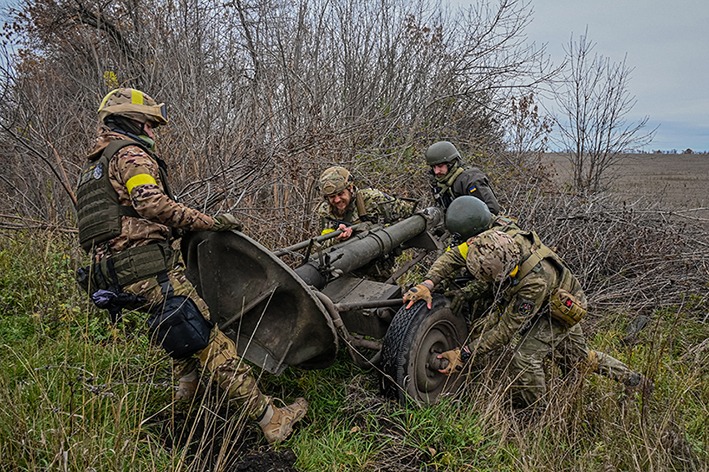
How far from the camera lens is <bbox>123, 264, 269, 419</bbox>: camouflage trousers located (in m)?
2.96

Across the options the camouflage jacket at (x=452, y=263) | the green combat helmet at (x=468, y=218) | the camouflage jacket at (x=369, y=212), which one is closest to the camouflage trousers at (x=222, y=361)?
the camouflage jacket at (x=452, y=263)

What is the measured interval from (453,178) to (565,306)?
2.19 meters

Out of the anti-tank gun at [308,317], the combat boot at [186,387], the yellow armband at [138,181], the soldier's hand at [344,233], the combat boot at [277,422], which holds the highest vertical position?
the yellow armband at [138,181]

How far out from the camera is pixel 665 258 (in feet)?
19.3

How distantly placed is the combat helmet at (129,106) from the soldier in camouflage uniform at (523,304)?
6.50 feet

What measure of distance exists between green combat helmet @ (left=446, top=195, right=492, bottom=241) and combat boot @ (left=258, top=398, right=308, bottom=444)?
1.66 m

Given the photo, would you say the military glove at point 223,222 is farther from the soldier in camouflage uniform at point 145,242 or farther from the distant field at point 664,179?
the distant field at point 664,179

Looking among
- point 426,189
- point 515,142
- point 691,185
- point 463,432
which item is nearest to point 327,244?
point 463,432

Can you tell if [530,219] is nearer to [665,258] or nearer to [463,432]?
[665,258]

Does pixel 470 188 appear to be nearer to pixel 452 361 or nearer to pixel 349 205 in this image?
pixel 349 205

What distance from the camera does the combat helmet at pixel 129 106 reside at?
2988 mm

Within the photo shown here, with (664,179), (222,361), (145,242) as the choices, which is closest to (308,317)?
(222,361)

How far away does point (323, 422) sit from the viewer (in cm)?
340

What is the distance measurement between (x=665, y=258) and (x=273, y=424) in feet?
16.2
